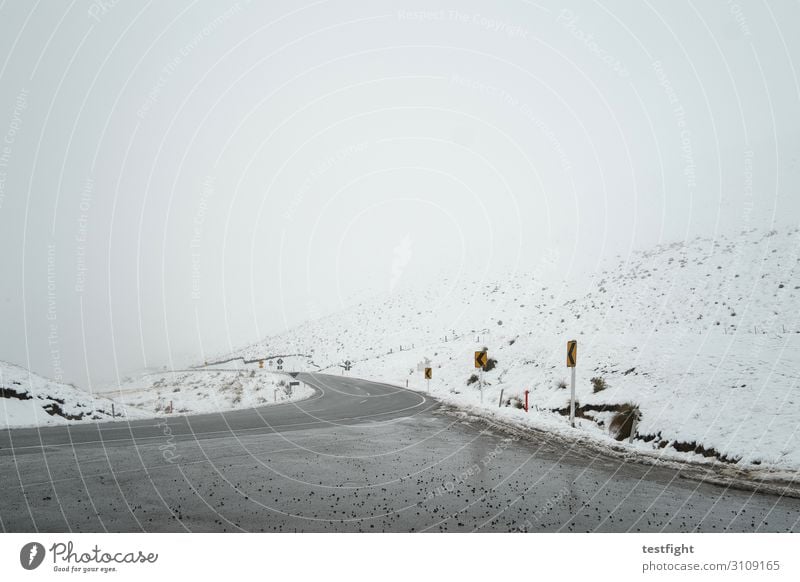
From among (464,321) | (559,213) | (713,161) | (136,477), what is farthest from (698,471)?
(559,213)

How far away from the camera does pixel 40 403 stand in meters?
17.0

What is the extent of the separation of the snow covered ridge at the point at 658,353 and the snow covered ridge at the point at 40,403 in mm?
16114

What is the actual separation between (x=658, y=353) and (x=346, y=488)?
1556 cm

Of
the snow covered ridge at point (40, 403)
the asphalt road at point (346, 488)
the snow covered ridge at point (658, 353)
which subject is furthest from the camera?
the snow covered ridge at point (40, 403)

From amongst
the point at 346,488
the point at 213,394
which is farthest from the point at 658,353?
the point at 213,394

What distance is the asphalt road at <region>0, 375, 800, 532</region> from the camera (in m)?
5.78

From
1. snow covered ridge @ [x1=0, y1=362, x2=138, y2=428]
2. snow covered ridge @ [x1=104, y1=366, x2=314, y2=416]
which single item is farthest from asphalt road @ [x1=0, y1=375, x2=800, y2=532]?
snow covered ridge @ [x1=104, y1=366, x2=314, y2=416]

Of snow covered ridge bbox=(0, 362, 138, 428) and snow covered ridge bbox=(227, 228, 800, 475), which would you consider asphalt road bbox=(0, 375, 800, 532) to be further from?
snow covered ridge bbox=(0, 362, 138, 428)

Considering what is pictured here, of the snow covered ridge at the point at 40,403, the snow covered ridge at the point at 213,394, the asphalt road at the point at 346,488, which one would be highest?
the asphalt road at the point at 346,488

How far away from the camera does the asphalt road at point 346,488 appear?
19.0 ft

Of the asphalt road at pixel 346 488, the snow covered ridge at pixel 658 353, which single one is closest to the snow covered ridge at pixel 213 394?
the snow covered ridge at pixel 658 353

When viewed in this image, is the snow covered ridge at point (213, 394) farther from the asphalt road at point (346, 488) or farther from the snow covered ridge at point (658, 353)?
the asphalt road at point (346, 488)

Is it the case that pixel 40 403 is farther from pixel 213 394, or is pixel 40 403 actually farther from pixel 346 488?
pixel 346 488

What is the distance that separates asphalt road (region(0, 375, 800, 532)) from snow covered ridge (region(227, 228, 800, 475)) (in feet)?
9.81
